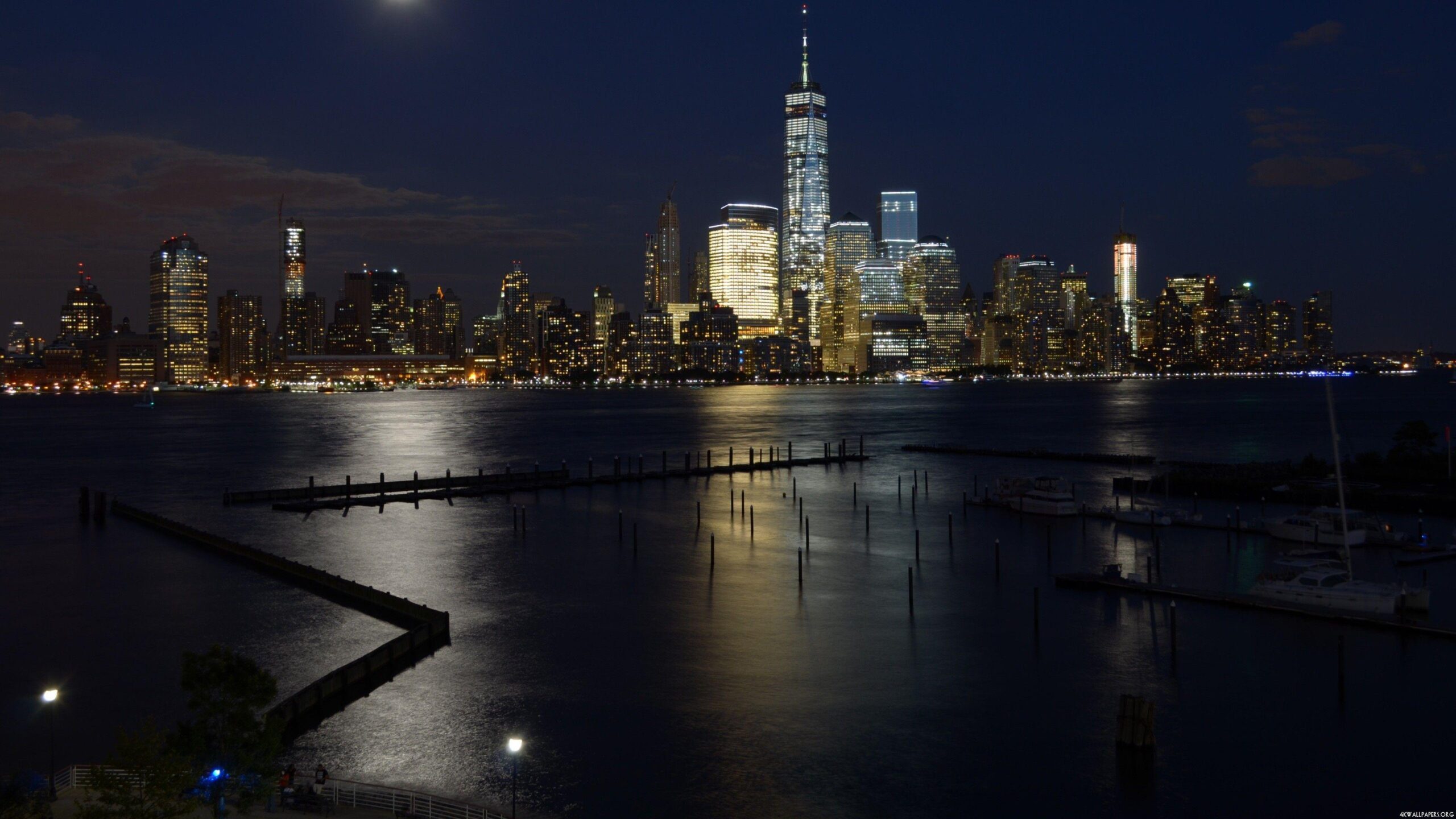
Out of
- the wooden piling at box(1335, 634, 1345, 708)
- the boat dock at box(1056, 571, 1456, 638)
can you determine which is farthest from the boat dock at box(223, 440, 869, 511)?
the wooden piling at box(1335, 634, 1345, 708)

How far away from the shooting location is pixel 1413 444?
63.4 meters

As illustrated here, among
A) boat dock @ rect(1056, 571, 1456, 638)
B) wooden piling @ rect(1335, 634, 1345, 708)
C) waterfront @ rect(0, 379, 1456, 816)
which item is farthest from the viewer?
boat dock @ rect(1056, 571, 1456, 638)

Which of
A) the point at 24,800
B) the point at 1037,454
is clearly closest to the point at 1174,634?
the point at 24,800

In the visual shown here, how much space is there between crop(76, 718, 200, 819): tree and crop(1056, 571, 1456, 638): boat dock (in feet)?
92.3

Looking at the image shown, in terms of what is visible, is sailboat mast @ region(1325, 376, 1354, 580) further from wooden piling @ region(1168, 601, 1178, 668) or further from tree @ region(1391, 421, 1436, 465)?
tree @ region(1391, 421, 1436, 465)

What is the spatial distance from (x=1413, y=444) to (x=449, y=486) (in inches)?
2200

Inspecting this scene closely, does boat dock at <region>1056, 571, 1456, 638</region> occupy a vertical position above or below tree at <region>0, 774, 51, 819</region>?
below

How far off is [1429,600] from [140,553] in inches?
1844

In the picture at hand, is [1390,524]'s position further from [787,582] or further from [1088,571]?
[787,582]

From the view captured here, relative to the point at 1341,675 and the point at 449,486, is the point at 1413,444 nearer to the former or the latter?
the point at 1341,675

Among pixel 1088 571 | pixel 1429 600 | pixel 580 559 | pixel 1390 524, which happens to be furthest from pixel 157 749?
pixel 1390 524

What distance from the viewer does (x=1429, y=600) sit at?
3356cm

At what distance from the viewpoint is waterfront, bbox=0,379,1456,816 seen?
70.0ft

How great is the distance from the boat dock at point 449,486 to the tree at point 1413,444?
37.1 m
